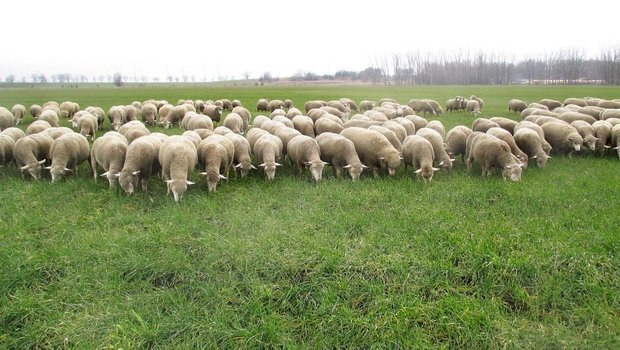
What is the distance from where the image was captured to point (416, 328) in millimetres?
4281

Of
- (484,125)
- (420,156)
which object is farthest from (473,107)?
(420,156)

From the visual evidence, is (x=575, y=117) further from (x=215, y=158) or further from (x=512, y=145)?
(x=215, y=158)

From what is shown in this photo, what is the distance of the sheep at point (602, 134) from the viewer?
11.9m

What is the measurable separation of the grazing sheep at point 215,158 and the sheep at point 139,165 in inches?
42.8

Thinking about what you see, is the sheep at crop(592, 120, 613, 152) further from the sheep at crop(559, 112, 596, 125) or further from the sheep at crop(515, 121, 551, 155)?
the sheep at crop(559, 112, 596, 125)

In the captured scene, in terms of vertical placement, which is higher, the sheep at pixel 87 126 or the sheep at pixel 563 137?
the sheep at pixel 87 126

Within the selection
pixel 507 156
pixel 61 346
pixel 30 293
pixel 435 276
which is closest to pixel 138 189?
pixel 30 293

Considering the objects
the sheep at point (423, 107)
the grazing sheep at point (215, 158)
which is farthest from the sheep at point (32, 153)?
the sheep at point (423, 107)

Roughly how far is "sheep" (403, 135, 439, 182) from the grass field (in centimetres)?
167

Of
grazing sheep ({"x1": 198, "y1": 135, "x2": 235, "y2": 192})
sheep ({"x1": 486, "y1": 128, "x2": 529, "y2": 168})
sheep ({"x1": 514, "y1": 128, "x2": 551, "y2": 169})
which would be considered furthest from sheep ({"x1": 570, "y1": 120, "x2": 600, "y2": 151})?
grazing sheep ({"x1": 198, "y1": 135, "x2": 235, "y2": 192})

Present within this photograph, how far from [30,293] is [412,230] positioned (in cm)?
539

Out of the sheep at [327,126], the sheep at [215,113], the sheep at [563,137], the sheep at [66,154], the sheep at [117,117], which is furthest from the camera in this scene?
the sheep at [215,113]

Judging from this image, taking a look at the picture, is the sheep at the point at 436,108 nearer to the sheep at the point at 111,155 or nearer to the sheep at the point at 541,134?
the sheep at the point at 541,134

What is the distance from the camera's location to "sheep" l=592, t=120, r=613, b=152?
11945mm
